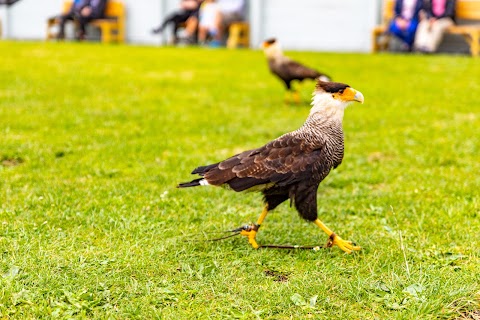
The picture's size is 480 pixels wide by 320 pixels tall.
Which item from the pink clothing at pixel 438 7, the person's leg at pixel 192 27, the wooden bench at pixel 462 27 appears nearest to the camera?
the wooden bench at pixel 462 27

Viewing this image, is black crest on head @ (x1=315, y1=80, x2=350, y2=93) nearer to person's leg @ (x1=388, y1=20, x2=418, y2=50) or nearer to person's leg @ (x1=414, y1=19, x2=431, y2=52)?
person's leg @ (x1=414, y1=19, x2=431, y2=52)

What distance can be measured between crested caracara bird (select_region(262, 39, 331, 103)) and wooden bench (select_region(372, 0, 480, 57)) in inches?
328

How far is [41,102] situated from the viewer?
9.81m

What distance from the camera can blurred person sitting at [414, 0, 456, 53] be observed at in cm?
1748

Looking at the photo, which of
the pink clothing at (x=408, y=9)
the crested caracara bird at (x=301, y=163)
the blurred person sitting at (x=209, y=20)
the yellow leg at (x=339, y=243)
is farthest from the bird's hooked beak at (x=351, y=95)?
the blurred person sitting at (x=209, y=20)

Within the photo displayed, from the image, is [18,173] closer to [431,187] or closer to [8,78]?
[431,187]

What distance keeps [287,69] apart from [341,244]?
5904 mm

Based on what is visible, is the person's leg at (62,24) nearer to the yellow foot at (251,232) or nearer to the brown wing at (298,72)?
the brown wing at (298,72)

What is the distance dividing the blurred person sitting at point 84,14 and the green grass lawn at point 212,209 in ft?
38.6

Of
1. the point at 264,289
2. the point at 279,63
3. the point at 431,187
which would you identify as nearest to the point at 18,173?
the point at 264,289

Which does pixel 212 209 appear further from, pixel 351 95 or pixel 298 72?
pixel 298 72

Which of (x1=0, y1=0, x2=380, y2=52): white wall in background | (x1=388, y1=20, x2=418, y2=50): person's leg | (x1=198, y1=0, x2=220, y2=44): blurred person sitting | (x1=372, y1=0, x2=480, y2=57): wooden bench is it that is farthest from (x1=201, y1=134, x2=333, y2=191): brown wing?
(x1=198, y1=0, x2=220, y2=44): blurred person sitting

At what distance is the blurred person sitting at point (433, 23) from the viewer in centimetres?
1748

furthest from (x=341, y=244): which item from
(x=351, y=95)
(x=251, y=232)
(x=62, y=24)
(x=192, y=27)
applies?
(x=62, y=24)
